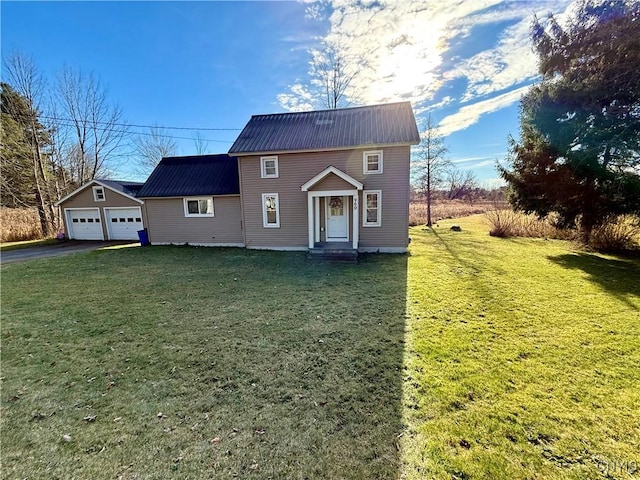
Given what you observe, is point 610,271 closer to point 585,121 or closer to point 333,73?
point 585,121

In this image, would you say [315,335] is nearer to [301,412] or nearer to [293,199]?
[301,412]

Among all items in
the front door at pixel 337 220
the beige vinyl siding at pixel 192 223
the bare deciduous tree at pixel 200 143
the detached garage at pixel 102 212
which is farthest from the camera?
the bare deciduous tree at pixel 200 143

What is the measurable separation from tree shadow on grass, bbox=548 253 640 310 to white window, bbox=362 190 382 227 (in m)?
6.51

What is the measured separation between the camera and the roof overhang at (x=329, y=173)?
10789mm

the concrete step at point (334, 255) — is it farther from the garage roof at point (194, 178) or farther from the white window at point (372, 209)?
the garage roof at point (194, 178)

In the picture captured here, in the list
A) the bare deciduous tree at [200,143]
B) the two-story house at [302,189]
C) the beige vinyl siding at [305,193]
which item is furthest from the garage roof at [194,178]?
the bare deciduous tree at [200,143]

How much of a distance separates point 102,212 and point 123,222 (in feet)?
4.82

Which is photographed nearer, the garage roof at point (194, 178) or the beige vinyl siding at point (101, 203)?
the garage roof at point (194, 178)

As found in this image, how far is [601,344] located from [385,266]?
18.3 ft

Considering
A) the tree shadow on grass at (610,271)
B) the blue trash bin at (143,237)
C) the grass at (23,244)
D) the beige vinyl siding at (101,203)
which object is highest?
the beige vinyl siding at (101,203)

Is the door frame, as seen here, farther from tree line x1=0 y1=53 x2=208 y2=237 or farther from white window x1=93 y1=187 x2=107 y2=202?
tree line x1=0 y1=53 x2=208 y2=237

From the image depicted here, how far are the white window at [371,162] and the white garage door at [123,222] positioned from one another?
46.5 ft

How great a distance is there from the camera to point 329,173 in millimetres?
11008

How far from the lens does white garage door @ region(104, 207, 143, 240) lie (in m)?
A: 16.8
